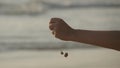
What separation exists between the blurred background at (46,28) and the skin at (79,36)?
0.25ft

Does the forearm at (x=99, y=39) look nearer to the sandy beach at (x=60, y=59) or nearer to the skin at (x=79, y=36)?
the skin at (x=79, y=36)

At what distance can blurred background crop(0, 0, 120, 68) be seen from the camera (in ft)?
3.65

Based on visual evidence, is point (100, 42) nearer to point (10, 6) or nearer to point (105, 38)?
point (105, 38)

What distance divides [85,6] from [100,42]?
0.59 ft

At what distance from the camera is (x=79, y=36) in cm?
106

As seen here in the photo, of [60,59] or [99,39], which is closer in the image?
[99,39]

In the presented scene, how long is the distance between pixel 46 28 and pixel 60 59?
150 millimetres

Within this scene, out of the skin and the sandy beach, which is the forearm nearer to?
the skin

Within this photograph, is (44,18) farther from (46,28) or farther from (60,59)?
(60,59)

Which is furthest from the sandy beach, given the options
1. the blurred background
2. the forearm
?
the forearm

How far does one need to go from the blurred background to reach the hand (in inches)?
2.8

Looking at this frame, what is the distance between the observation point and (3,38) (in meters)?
1.12

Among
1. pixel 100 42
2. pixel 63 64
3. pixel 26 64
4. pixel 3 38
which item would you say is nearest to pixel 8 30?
pixel 3 38

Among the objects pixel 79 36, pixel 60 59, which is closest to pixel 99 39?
pixel 79 36
